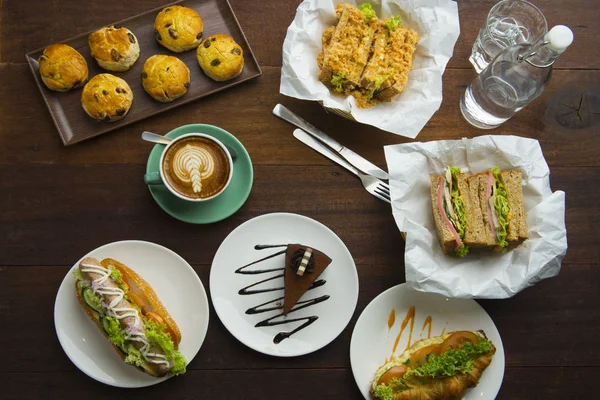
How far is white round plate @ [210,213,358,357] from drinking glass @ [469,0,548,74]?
1063 mm

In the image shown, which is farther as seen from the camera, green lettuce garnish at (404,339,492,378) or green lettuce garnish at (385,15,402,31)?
green lettuce garnish at (385,15,402,31)

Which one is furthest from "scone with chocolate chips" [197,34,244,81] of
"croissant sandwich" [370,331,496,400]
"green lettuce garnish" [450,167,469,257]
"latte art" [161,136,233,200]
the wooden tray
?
"croissant sandwich" [370,331,496,400]

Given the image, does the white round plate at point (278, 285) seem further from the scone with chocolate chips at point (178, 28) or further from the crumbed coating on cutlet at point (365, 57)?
the scone with chocolate chips at point (178, 28)

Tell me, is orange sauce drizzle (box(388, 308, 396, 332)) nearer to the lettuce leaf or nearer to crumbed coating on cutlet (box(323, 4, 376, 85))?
crumbed coating on cutlet (box(323, 4, 376, 85))

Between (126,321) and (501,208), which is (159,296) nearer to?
(126,321)

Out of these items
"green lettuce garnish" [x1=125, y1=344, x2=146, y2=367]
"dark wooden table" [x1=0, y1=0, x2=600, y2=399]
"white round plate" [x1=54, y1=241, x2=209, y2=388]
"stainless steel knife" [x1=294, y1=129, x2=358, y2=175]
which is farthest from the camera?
"stainless steel knife" [x1=294, y1=129, x2=358, y2=175]

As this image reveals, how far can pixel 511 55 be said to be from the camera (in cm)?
243

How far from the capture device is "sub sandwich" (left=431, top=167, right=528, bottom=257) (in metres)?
2.33

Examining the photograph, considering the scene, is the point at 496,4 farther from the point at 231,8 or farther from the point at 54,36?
the point at 54,36

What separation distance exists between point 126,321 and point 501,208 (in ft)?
5.12

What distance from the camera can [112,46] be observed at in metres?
2.36

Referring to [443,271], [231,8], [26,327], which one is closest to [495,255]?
[443,271]

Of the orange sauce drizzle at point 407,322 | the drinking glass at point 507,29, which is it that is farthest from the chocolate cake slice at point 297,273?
the drinking glass at point 507,29

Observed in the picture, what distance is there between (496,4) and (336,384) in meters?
1.80
